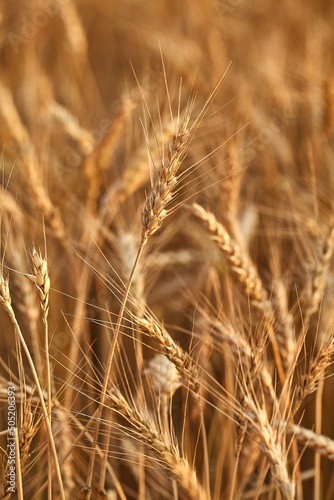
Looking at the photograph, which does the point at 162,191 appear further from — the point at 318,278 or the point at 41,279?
the point at 318,278

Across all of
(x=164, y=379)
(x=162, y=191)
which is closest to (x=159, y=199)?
(x=162, y=191)

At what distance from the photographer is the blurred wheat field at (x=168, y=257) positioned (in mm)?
798

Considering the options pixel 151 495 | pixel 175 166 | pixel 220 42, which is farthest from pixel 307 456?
pixel 220 42

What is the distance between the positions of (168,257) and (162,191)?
75 cm

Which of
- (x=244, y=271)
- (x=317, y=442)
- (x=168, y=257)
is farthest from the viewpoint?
(x=168, y=257)

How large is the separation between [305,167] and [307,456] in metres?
0.92

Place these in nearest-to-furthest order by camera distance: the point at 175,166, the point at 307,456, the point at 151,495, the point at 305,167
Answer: the point at 175,166 → the point at 151,495 → the point at 307,456 → the point at 305,167

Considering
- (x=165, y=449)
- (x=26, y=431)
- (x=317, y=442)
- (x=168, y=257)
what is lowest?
(x=317, y=442)

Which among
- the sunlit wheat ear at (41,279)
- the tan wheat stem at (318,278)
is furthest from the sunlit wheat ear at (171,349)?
the tan wheat stem at (318,278)

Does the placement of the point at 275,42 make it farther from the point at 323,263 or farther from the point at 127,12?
the point at 323,263

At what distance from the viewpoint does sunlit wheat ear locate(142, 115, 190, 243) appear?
2.35ft

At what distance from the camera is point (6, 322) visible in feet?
4.78

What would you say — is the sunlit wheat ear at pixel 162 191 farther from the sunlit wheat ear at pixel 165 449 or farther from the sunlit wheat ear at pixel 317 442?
the sunlit wheat ear at pixel 317 442

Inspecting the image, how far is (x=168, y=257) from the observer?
1.46 meters
